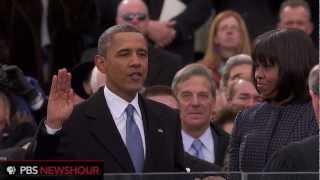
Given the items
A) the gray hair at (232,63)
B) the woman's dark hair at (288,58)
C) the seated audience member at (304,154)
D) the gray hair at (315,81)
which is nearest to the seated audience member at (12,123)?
the gray hair at (232,63)

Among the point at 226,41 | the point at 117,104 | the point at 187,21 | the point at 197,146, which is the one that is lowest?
the point at 197,146

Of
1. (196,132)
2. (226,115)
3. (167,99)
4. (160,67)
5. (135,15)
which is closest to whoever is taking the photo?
(196,132)

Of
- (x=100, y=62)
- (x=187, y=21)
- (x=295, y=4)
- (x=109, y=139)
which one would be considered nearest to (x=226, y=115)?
(x=295, y=4)

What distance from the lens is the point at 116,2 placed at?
12.9 meters

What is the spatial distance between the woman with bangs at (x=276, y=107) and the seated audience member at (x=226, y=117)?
2.70 m

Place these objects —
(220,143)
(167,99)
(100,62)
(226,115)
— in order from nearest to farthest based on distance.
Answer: (100,62), (220,143), (167,99), (226,115)

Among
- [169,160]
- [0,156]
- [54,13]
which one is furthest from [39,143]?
[54,13]

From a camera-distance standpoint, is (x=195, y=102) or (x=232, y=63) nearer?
(x=195, y=102)

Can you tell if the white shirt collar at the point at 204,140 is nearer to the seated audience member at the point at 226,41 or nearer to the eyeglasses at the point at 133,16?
the eyeglasses at the point at 133,16

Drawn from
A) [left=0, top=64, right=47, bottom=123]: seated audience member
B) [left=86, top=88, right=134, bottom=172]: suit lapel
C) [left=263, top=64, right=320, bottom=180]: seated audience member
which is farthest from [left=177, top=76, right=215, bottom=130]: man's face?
[left=263, top=64, right=320, bottom=180]: seated audience member

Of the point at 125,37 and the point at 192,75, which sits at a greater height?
the point at 125,37

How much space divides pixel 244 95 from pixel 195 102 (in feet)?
2.23

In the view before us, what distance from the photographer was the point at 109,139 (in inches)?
288

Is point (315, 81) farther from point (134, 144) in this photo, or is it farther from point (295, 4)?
point (295, 4)
